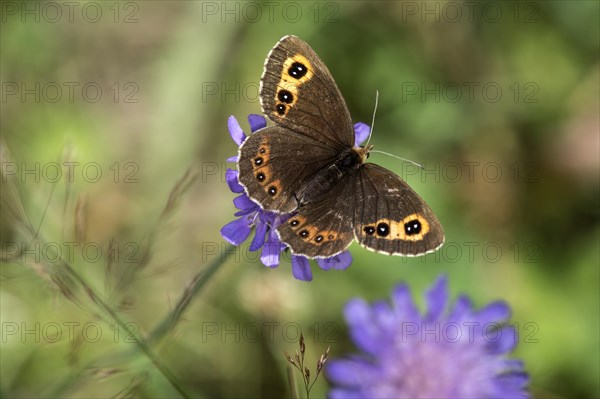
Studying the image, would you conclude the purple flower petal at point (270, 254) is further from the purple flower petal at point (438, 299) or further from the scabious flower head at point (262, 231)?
the purple flower petal at point (438, 299)

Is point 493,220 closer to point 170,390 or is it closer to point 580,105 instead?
point 580,105

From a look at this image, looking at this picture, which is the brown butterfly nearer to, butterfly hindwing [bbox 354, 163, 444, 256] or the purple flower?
butterfly hindwing [bbox 354, 163, 444, 256]

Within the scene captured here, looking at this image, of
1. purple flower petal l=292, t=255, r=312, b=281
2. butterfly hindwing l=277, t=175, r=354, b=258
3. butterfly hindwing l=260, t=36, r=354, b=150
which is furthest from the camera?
butterfly hindwing l=260, t=36, r=354, b=150

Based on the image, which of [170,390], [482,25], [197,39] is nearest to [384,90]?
[482,25]

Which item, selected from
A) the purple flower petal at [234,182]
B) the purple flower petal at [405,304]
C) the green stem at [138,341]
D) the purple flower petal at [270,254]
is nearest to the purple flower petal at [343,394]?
the purple flower petal at [405,304]

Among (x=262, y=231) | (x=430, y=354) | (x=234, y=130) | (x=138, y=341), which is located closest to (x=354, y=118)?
(x=430, y=354)

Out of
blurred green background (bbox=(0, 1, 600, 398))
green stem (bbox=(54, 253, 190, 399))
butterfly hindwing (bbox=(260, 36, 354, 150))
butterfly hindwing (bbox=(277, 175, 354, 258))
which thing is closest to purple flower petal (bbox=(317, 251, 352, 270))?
butterfly hindwing (bbox=(277, 175, 354, 258))
